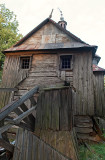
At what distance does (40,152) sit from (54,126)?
0.97 metres

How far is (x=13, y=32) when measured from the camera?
16.6 metres

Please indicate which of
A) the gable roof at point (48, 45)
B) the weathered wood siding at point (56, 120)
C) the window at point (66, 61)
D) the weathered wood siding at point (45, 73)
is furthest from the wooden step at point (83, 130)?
the gable roof at point (48, 45)

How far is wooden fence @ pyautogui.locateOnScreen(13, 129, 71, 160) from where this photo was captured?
3.80m

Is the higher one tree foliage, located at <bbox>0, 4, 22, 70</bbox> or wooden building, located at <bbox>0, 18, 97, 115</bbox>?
tree foliage, located at <bbox>0, 4, 22, 70</bbox>

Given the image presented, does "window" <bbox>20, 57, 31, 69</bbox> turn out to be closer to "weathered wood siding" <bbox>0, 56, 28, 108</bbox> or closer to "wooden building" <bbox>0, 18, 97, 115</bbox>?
"wooden building" <bbox>0, 18, 97, 115</bbox>

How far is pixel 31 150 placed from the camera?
3.90 metres

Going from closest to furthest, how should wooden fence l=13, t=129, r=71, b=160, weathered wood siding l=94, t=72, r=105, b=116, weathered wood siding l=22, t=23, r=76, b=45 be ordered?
wooden fence l=13, t=129, r=71, b=160 → weathered wood siding l=22, t=23, r=76, b=45 → weathered wood siding l=94, t=72, r=105, b=116

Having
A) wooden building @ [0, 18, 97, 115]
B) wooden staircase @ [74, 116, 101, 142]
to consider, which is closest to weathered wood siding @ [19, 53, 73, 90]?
wooden building @ [0, 18, 97, 115]

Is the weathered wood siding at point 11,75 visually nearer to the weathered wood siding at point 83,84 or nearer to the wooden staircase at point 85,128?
the weathered wood siding at point 83,84

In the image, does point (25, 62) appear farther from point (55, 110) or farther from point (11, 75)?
point (55, 110)

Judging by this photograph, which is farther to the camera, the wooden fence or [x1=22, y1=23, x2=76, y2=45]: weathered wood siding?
[x1=22, y1=23, x2=76, y2=45]: weathered wood siding

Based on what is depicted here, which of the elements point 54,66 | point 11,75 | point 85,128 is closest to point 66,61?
point 54,66

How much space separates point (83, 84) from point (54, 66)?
7.74ft

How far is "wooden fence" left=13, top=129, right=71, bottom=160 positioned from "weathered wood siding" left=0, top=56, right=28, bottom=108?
5.09m
